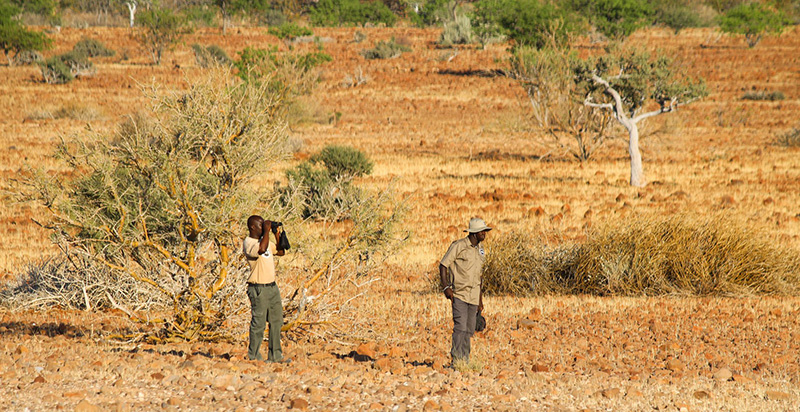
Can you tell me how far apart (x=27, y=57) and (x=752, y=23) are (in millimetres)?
44144

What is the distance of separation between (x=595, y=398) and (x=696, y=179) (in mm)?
16626

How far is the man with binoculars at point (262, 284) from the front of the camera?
6.32 m

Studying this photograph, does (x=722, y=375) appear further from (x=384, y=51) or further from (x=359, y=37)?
(x=359, y=37)

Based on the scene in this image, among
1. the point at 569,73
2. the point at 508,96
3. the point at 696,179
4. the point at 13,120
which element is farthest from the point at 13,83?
the point at 696,179

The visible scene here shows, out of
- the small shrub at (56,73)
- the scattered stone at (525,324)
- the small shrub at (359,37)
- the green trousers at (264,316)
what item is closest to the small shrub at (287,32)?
the small shrub at (359,37)

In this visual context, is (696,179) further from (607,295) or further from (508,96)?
(508,96)

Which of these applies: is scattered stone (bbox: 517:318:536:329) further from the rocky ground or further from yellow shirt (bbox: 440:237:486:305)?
yellow shirt (bbox: 440:237:486:305)

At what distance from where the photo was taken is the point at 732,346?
7.73 meters

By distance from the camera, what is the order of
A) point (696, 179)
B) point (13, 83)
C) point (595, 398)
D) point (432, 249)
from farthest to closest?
point (13, 83) → point (696, 179) → point (432, 249) → point (595, 398)

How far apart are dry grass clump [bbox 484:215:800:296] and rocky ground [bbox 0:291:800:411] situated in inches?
21.5

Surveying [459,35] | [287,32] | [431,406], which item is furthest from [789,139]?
[287,32]

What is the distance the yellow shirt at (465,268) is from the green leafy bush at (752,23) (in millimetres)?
53752

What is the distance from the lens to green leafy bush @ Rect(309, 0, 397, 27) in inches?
2776

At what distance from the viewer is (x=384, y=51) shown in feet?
167
